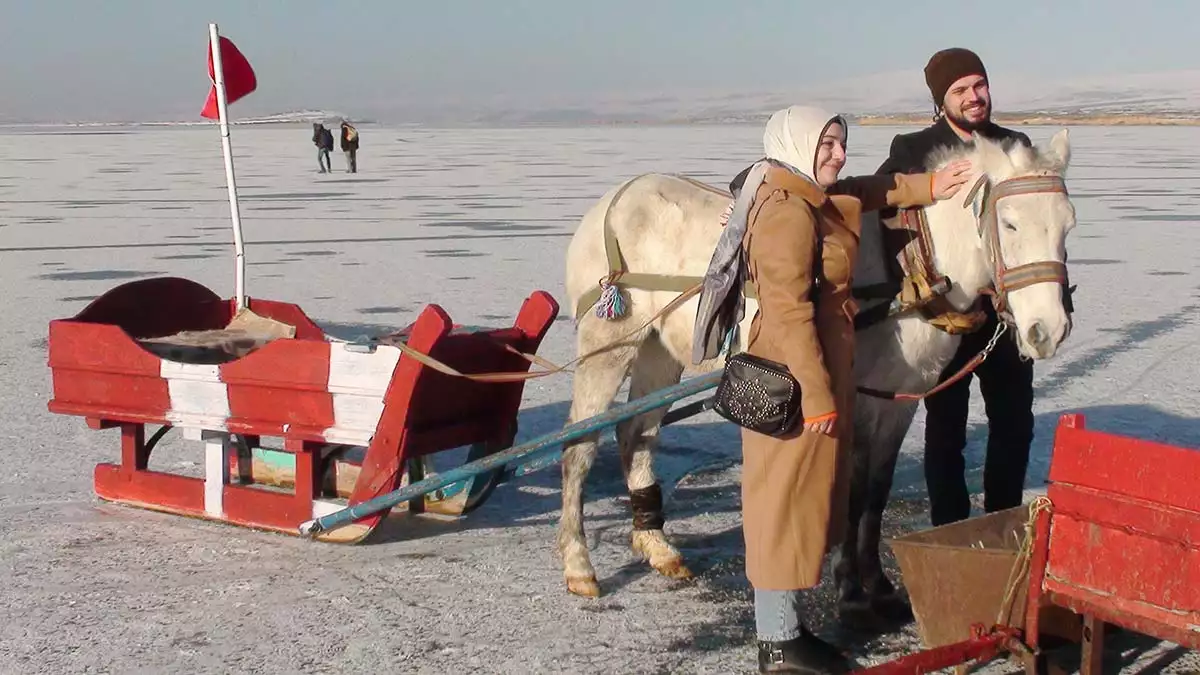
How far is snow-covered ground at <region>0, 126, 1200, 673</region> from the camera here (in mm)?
4504

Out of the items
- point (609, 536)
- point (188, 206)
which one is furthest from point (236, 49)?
point (188, 206)

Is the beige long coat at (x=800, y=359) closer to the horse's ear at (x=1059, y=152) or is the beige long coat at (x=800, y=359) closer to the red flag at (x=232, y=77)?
the horse's ear at (x=1059, y=152)

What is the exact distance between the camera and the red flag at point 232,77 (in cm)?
673

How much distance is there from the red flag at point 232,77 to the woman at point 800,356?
12.0 feet

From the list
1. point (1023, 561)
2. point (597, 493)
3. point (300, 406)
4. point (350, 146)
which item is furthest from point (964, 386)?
point (350, 146)

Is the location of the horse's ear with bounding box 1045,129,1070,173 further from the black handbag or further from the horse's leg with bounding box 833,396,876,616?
the black handbag

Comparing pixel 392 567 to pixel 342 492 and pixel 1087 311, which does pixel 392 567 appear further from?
pixel 1087 311

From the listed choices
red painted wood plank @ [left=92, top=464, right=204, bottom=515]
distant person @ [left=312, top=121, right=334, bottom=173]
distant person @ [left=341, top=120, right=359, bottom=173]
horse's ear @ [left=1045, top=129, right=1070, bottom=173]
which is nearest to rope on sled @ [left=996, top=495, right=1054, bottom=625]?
horse's ear @ [left=1045, top=129, right=1070, bottom=173]

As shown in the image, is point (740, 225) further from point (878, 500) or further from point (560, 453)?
point (560, 453)

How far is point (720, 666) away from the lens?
171 inches

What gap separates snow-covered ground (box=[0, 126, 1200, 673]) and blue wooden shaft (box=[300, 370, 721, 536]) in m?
0.22

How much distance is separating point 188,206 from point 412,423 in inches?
700

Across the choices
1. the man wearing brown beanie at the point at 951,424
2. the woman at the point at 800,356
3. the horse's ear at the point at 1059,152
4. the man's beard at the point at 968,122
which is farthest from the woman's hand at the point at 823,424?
the man's beard at the point at 968,122

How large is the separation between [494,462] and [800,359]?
1.70 m
